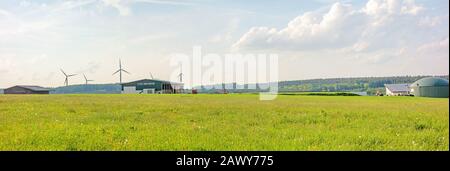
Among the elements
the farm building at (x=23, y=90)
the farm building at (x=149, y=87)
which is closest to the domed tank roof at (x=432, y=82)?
the farm building at (x=149, y=87)

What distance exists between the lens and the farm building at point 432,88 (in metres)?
100

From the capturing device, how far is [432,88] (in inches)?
4021

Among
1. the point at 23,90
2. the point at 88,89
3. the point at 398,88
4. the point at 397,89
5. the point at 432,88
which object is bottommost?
the point at 397,89

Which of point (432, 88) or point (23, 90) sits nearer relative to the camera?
point (432, 88)

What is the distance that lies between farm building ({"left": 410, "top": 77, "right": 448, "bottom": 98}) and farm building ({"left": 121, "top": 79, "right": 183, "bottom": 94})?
7122 cm

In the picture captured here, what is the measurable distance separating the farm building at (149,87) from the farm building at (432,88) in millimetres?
71225

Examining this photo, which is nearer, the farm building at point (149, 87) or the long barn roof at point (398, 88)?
the farm building at point (149, 87)

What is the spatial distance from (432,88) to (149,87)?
274ft

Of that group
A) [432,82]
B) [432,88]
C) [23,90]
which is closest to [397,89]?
[432,82]

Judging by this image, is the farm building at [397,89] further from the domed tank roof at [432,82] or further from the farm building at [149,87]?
the farm building at [149,87]

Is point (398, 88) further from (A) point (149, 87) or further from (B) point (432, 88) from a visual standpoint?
(A) point (149, 87)

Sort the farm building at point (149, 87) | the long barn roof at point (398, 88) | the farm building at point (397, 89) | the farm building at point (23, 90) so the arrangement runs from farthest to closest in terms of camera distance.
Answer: the long barn roof at point (398, 88)
the farm building at point (397, 89)
the farm building at point (23, 90)
the farm building at point (149, 87)
